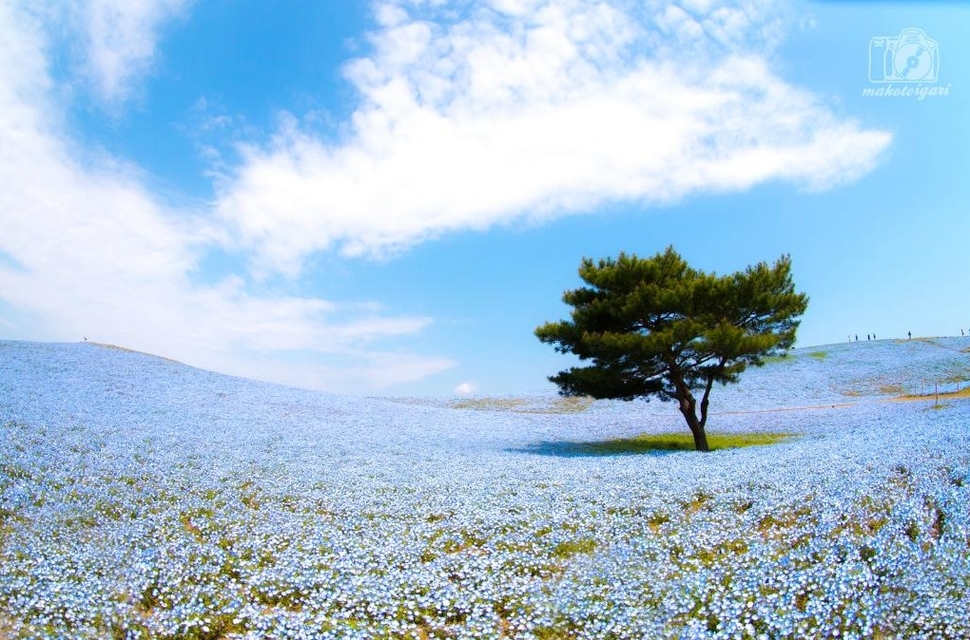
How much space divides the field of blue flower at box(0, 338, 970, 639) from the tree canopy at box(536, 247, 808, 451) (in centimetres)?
489

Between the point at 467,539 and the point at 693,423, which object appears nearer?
the point at 467,539

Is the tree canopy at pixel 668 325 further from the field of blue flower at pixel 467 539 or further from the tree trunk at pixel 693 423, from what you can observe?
the field of blue flower at pixel 467 539

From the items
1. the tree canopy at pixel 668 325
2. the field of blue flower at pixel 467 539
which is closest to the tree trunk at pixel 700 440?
the tree canopy at pixel 668 325

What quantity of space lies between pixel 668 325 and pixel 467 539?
15106 millimetres

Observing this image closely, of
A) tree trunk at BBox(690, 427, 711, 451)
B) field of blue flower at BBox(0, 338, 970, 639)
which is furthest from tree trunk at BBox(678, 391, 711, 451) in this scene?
field of blue flower at BBox(0, 338, 970, 639)

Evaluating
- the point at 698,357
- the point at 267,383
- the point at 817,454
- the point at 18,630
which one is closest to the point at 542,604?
the point at 18,630

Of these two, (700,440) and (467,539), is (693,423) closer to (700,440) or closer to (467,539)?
(700,440)

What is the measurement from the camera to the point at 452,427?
29812 millimetres

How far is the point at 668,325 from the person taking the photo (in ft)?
74.0

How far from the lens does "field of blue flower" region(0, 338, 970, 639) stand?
684 centimetres

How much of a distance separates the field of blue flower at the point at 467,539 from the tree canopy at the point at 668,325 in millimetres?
4894

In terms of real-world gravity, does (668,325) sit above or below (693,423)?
above

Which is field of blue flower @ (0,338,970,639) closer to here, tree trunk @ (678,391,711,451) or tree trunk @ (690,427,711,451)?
tree trunk @ (690,427,711,451)

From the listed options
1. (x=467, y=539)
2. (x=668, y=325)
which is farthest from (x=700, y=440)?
(x=467, y=539)
